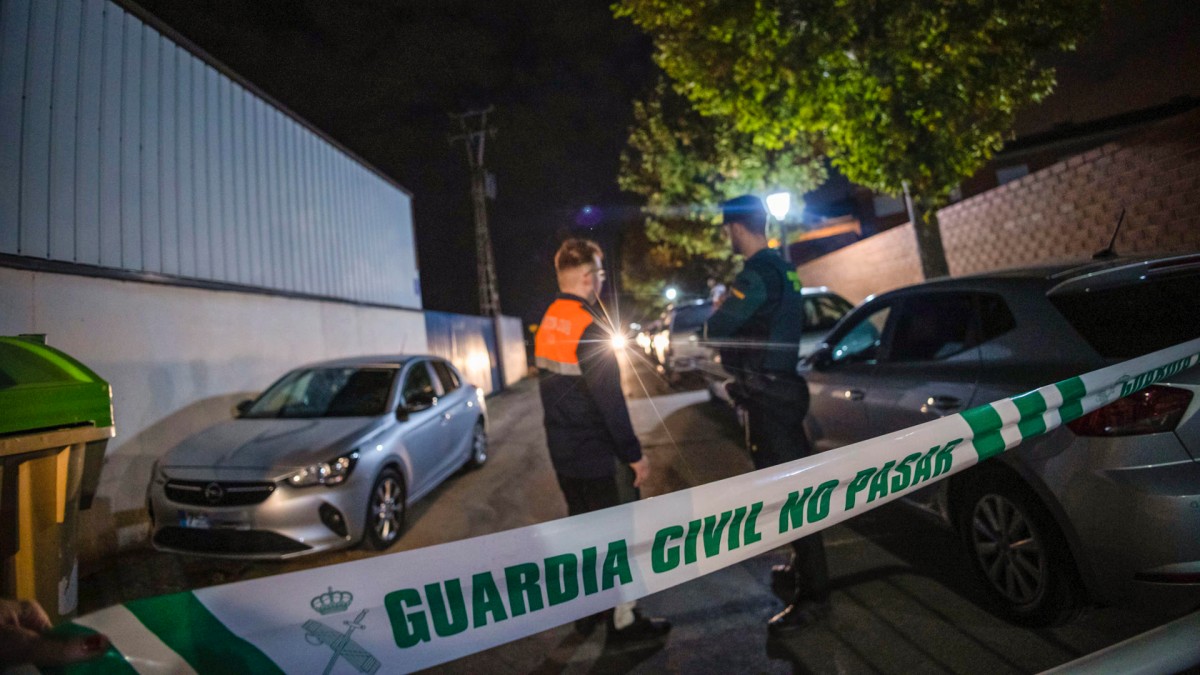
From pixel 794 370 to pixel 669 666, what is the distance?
5.13 feet

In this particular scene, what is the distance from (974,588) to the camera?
304cm

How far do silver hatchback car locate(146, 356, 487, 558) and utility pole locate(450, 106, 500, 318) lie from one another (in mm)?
13805

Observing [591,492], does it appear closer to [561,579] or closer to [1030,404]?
[561,579]

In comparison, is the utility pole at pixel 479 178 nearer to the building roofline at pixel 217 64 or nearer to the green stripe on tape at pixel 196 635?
the building roofline at pixel 217 64

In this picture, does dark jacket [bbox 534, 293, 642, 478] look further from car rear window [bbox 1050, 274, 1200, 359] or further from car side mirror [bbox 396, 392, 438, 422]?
car side mirror [bbox 396, 392, 438, 422]

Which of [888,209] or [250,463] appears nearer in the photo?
[250,463]

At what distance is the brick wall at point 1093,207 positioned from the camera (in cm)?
570

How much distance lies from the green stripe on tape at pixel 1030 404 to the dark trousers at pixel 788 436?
42.6 inches

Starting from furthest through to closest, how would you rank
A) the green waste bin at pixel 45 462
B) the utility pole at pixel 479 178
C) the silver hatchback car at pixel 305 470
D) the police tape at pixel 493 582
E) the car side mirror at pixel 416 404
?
the utility pole at pixel 479 178, the car side mirror at pixel 416 404, the silver hatchback car at pixel 305 470, the green waste bin at pixel 45 462, the police tape at pixel 493 582

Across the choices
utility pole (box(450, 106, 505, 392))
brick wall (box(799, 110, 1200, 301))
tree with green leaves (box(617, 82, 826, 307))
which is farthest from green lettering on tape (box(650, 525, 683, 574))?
utility pole (box(450, 106, 505, 392))

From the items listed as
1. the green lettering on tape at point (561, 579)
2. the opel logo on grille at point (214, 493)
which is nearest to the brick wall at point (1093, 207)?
the green lettering on tape at point (561, 579)

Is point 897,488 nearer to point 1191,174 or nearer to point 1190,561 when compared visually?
point 1190,561

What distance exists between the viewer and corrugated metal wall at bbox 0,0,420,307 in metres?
4.68

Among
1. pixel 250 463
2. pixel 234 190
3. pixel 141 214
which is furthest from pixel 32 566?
pixel 234 190
